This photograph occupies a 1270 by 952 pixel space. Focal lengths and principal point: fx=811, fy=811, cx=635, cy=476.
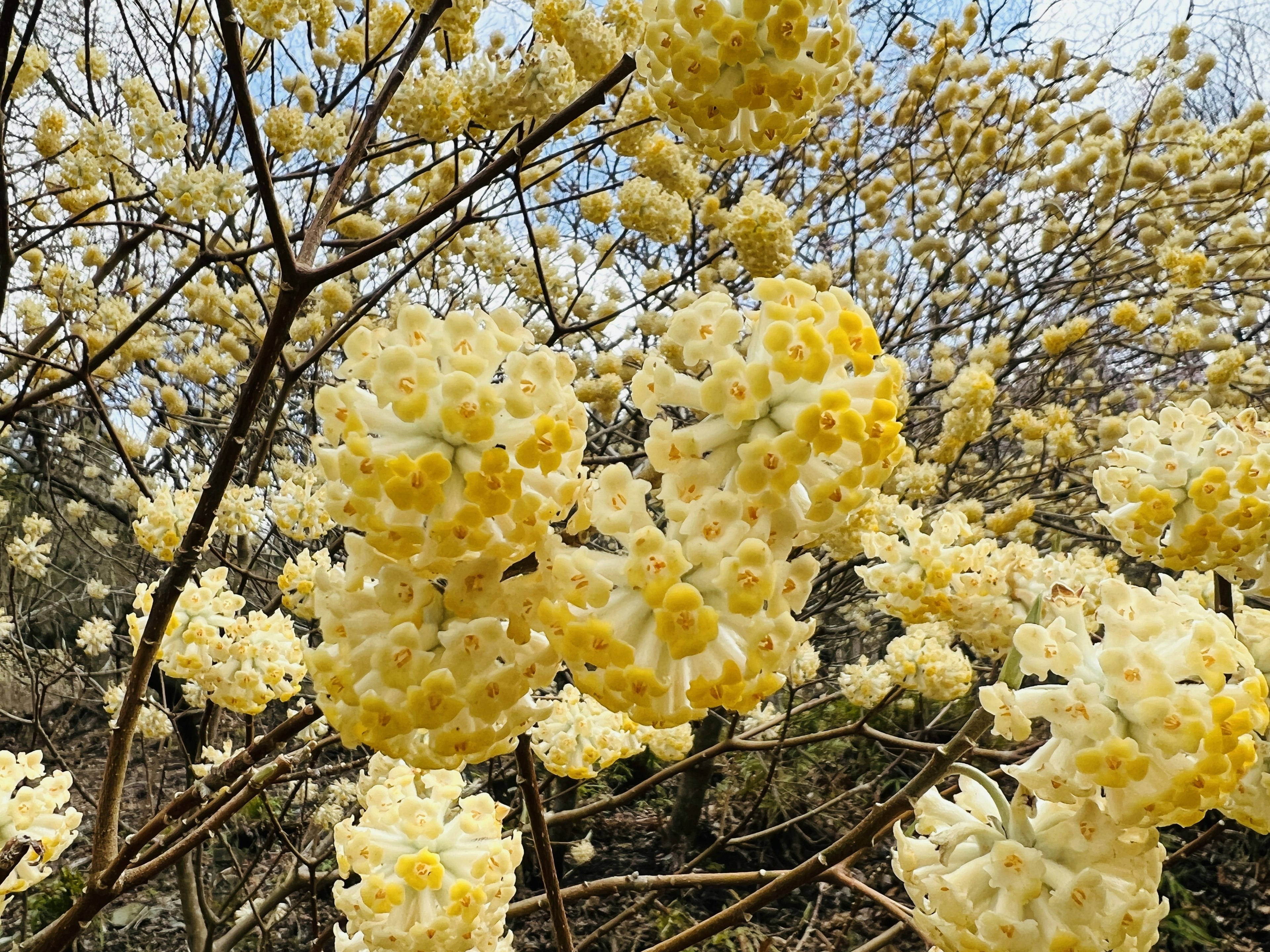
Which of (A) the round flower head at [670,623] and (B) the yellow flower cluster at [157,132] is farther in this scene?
(B) the yellow flower cluster at [157,132]

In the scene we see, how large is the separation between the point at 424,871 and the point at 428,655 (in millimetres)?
787

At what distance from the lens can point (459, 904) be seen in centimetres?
141

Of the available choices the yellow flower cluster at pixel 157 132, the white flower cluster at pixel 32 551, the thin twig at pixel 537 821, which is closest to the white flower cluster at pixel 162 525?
the yellow flower cluster at pixel 157 132

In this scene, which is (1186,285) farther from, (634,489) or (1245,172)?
(634,489)

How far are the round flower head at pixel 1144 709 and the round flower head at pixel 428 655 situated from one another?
2.37ft

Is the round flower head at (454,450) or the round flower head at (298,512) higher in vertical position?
the round flower head at (298,512)

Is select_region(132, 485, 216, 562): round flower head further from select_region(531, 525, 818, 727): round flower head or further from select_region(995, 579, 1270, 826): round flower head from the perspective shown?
select_region(995, 579, 1270, 826): round flower head

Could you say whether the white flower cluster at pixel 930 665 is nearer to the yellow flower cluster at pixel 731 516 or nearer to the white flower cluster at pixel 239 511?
the yellow flower cluster at pixel 731 516

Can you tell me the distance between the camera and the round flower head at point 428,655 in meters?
0.83

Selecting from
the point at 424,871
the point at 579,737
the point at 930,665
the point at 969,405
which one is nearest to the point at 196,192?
the point at 579,737

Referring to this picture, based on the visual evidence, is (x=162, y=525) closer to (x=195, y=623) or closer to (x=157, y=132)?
(x=195, y=623)

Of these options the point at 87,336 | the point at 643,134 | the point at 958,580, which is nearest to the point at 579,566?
the point at 958,580

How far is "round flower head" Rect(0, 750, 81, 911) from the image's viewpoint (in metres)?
1.73

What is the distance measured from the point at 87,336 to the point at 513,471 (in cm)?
477
